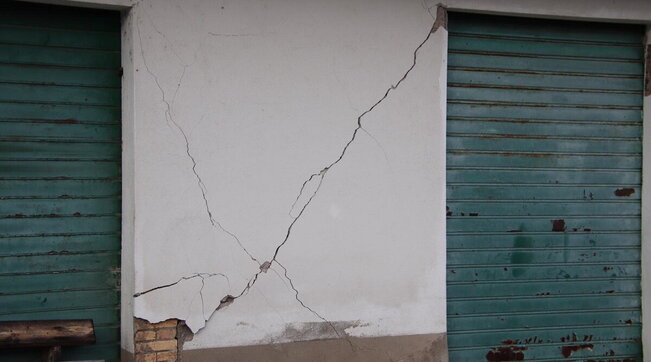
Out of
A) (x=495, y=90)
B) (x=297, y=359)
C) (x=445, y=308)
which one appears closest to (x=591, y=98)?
(x=495, y=90)

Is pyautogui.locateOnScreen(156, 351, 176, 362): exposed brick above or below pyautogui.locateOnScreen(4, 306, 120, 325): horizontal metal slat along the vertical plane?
below

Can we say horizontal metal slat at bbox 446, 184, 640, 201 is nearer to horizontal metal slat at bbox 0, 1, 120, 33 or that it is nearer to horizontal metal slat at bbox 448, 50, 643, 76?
horizontal metal slat at bbox 448, 50, 643, 76

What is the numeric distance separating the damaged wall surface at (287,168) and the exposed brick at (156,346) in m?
0.16

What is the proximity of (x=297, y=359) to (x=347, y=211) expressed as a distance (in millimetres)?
1010

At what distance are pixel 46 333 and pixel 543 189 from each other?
352cm

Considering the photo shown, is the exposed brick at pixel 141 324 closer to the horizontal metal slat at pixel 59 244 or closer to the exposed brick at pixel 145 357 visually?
the exposed brick at pixel 145 357

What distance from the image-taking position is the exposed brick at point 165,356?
453cm

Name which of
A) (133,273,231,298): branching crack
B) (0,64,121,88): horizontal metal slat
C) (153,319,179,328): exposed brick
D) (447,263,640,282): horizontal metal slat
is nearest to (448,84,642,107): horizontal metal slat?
(447,263,640,282): horizontal metal slat

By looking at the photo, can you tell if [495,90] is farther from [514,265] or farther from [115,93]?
[115,93]

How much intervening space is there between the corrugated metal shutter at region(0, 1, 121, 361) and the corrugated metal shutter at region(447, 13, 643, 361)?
234 centimetres

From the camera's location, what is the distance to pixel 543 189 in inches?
215

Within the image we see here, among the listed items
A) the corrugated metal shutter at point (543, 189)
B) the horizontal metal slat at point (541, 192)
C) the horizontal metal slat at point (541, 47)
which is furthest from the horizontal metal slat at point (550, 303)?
the horizontal metal slat at point (541, 47)

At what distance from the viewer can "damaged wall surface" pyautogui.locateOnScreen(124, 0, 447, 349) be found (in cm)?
453

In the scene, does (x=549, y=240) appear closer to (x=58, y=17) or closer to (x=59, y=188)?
(x=59, y=188)
